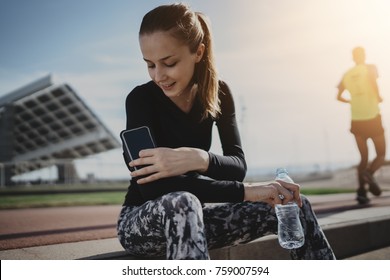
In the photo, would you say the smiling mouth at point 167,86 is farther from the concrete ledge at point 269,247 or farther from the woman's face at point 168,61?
the concrete ledge at point 269,247

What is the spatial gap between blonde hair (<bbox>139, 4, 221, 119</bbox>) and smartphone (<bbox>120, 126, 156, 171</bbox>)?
0.36m

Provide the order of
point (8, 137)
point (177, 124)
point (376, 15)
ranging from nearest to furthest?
point (177, 124)
point (376, 15)
point (8, 137)

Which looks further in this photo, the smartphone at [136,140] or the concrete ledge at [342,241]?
the concrete ledge at [342,241]

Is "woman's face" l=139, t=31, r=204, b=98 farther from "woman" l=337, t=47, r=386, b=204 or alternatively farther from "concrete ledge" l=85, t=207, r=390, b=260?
"woman" l=337, t=47, r=386, b=204

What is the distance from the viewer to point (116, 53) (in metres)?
2.46

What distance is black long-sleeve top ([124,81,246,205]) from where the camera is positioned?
1345mm

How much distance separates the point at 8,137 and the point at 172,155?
12.2 metres

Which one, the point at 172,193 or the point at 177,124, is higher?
the point at 177,124

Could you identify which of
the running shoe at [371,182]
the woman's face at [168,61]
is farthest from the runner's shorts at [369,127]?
the woman's face at [168,61]

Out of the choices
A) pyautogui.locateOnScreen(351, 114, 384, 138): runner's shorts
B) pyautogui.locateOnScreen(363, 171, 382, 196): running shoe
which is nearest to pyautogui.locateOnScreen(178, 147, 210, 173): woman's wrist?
pyautogui.locateOnScreen(351, 114, 384, 138): runner's shorts

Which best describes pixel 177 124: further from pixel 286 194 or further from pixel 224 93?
pixel 286 194

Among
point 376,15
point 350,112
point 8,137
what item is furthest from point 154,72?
point 8,137

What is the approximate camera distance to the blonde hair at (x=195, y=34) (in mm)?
1422

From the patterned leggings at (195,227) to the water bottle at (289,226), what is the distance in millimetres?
21
